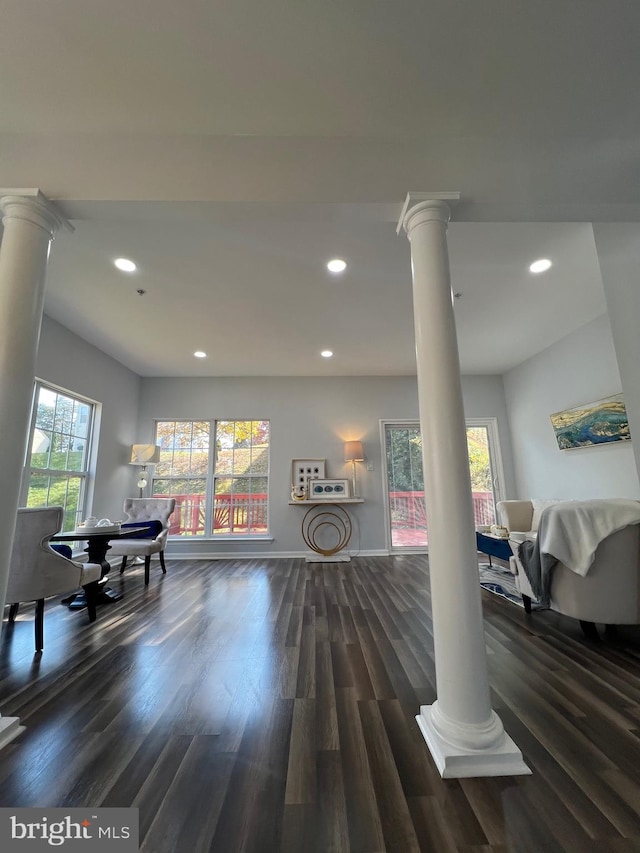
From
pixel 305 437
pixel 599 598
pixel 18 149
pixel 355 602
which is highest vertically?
pixel 18 149

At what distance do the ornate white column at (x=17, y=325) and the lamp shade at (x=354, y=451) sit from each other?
13.9 feet

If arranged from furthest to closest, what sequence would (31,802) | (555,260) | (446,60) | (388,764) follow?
(555,260)
(446,60)
(388,764)
(31,802)

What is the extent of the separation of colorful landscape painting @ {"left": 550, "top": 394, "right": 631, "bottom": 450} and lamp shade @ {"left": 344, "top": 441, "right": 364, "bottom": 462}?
275 cm

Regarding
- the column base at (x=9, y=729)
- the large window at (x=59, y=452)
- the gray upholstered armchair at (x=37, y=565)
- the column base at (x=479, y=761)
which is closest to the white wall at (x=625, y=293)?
the column base at (x=479, y=761)

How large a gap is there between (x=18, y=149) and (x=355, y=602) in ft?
13.1

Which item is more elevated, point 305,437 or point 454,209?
point 454,209

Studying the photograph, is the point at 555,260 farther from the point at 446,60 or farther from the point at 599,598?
the point at 599,598

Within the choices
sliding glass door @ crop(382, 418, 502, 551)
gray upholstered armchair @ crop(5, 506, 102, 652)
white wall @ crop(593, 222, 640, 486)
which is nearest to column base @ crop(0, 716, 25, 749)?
gray upholstered armchair @ crop(5, 506, 102, 652)

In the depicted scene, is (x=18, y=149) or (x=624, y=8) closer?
(x=624, y=8)

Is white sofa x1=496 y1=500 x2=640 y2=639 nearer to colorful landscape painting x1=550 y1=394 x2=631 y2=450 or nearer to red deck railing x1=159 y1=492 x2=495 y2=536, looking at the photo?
colorful landscape painting x1=550 y1=394 x2=631 y2=450

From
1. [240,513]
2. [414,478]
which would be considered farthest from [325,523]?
[414,478]

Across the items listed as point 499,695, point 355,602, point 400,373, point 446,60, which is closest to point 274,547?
point 355,602

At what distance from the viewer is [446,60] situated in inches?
61.8

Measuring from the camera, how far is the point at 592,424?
4117 mm
